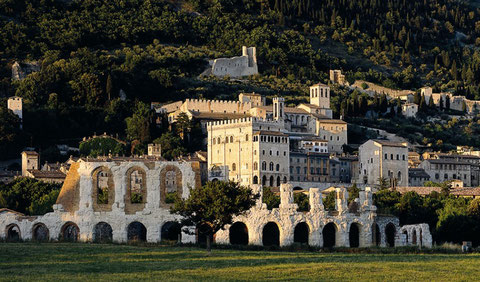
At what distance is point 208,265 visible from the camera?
43125 millimetres

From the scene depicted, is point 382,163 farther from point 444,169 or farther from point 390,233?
point 390,233

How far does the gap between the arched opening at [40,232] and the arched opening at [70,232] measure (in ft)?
3.23

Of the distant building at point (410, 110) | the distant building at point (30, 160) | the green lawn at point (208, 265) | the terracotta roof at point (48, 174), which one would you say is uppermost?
the distant building at point (410, 110)

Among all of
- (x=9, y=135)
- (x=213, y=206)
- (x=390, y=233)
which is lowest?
(x=390, y=233)

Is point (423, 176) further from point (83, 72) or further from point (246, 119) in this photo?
point (83, 72)

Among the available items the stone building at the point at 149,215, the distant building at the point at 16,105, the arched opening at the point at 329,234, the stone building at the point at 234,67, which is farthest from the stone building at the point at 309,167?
the stone building at the point at 149,215

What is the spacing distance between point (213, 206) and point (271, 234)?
12.5 meters

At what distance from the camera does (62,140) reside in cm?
11894

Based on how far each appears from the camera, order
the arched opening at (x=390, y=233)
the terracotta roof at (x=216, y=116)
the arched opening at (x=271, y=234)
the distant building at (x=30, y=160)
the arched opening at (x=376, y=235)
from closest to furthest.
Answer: the arched opening at (x=376, y=235) < the arched opening at (x=271, y=234) < the arched opening at (x=390, y=233) < the distant building at (x=30, y=160) < the terracotta roof at (x=216, y=116)

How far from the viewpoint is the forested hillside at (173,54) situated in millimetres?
124812

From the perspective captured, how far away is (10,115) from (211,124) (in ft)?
69.3

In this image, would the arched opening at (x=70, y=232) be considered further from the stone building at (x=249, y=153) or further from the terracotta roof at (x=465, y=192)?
the terracotta roof at (x=465, y=192)

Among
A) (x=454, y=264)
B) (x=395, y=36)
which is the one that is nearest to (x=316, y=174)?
(x=454, y=264)

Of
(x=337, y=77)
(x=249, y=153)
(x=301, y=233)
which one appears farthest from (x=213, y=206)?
(x=337, y=77)
